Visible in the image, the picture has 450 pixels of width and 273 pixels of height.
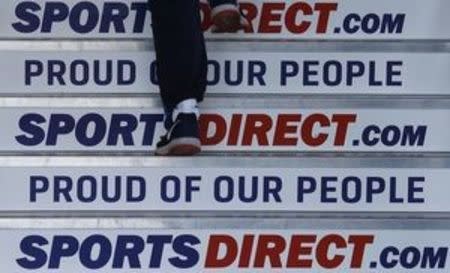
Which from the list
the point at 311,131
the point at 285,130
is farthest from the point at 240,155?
the point at 311,131

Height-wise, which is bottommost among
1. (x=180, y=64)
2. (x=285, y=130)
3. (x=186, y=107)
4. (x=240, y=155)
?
(x=240, y=155)

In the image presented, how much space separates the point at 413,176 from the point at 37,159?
1630 millimetres

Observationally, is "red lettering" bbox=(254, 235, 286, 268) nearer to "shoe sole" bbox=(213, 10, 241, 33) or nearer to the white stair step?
the white stair step

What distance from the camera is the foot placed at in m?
Result: 3.69

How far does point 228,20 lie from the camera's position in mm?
3732

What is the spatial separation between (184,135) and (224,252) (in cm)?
61

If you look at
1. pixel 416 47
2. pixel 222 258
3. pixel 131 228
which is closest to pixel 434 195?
pixel 416 47

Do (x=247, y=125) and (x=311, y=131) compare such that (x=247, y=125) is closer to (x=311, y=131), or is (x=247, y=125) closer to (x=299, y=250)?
(x=311, y=131)

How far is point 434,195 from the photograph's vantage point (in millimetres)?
3961

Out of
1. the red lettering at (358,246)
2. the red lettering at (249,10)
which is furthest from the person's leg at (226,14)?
the red lettering at (358,246)

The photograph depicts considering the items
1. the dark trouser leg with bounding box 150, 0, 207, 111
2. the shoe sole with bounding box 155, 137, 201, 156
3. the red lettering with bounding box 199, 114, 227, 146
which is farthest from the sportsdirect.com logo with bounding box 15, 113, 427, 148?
the dark trouser leg with bounding box 150, 0, 207, 111

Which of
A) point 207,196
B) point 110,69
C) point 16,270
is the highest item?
point 110,69

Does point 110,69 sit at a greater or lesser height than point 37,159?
greater

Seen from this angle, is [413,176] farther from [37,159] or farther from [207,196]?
[37,159]
